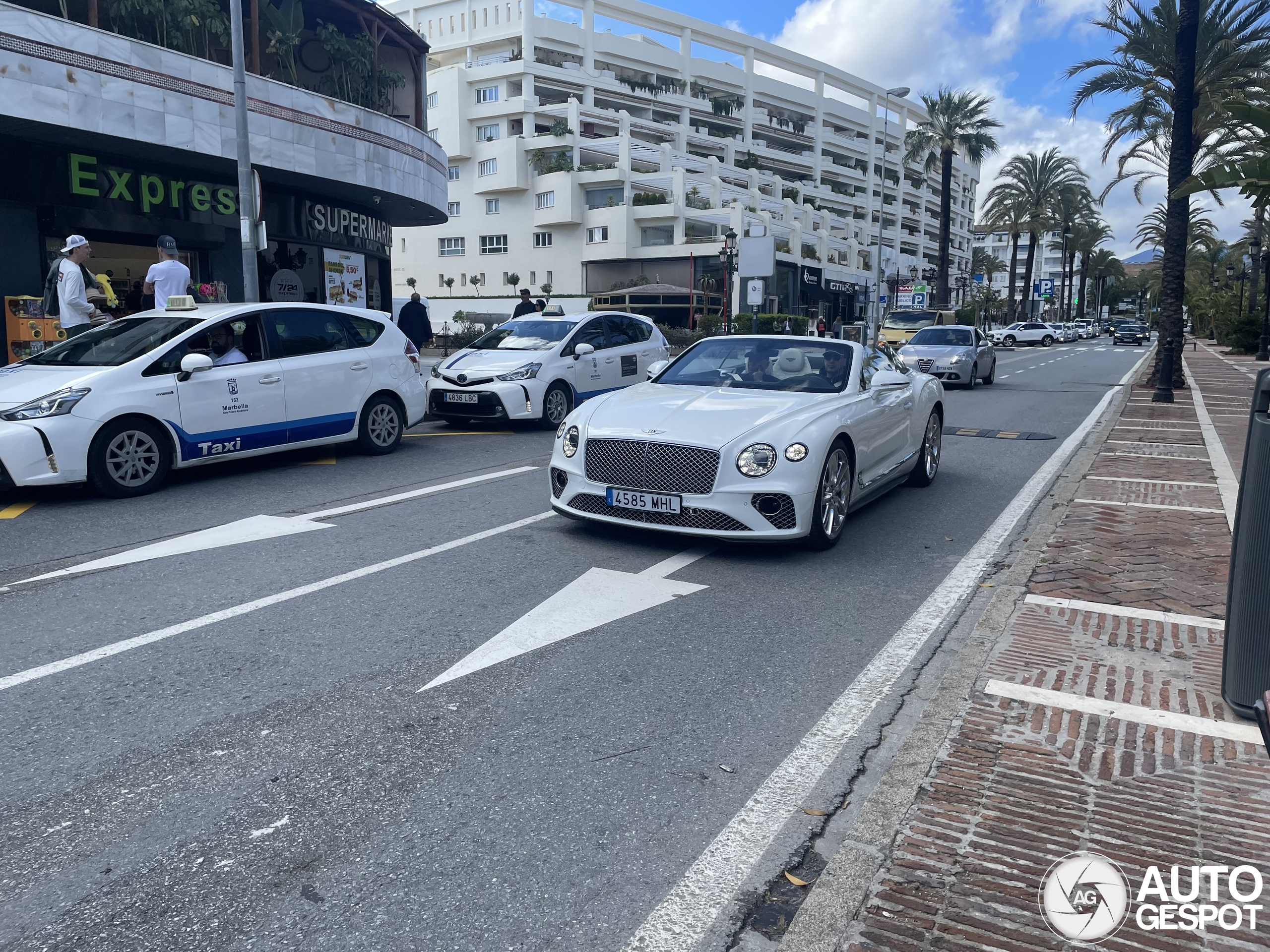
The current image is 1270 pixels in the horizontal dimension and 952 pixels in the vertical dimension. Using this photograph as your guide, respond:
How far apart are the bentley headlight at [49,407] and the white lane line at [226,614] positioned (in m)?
3.39

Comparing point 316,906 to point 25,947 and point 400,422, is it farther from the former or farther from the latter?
point 400,422

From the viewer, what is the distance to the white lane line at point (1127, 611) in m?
5.11

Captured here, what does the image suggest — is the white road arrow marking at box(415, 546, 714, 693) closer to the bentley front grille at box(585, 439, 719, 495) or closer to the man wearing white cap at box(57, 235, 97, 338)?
the bentley front grille at box(585, 439, 719, 495)

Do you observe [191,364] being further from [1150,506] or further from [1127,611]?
[1150,506]

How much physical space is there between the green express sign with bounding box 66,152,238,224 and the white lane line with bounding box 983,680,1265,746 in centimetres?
1808

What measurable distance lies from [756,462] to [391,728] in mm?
3143

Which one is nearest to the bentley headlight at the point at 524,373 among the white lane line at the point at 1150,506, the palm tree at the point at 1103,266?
the white lane line at the point at 1150,506

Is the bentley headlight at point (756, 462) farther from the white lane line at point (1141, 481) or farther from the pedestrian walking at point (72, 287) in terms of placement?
the pedestrian walking at point (72, 287)

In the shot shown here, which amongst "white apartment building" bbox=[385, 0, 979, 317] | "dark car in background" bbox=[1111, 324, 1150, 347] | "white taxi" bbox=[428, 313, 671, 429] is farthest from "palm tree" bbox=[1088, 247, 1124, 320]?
"white taxi" bbox=[428, 313, 671, 429]

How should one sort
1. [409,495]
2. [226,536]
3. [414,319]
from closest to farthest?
[226,536]
[409,495]
[414,319]

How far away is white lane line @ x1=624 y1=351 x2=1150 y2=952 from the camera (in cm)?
265

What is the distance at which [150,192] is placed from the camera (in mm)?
18562

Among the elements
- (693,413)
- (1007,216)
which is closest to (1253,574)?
(693,413)

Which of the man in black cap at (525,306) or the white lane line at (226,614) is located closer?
the white lane line at (226,614)
